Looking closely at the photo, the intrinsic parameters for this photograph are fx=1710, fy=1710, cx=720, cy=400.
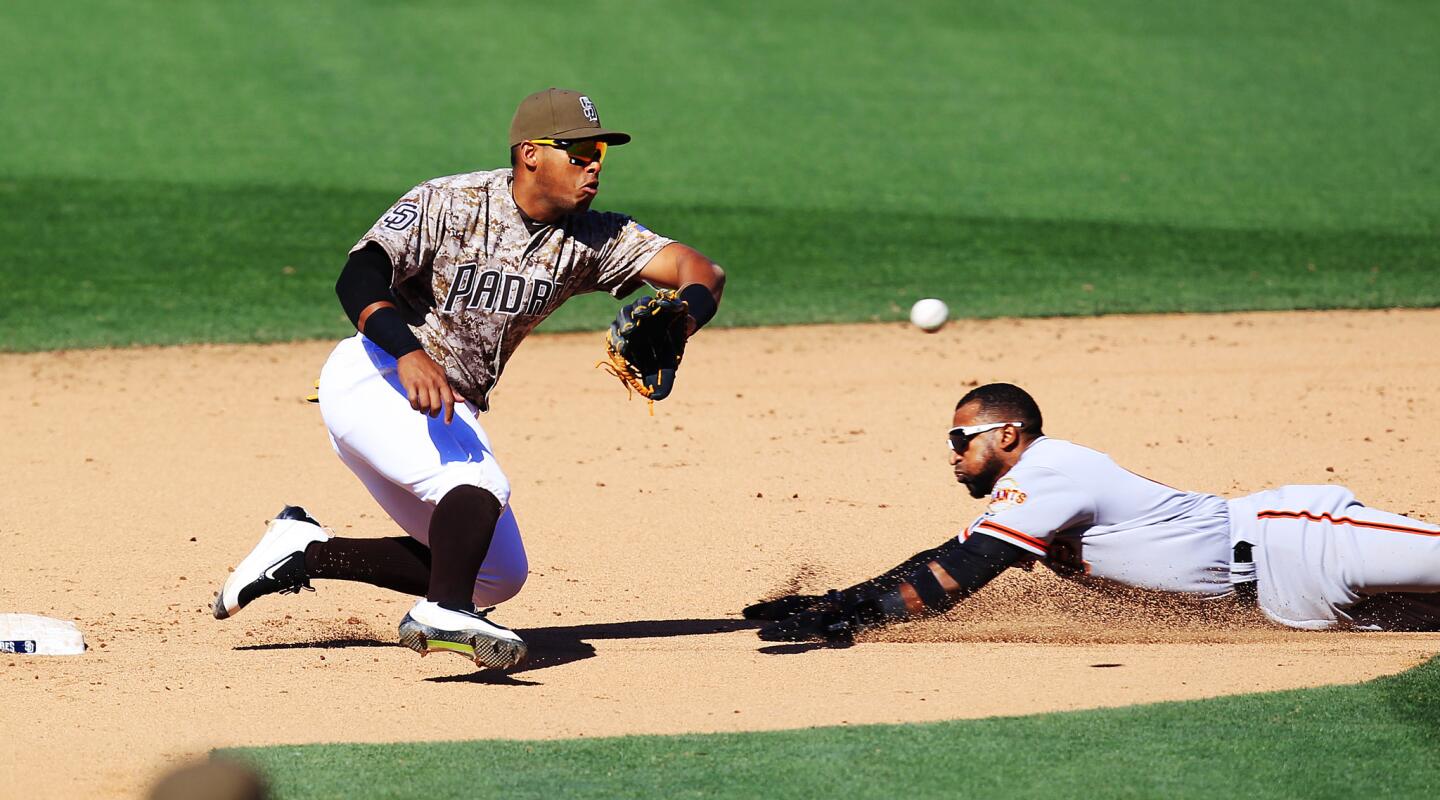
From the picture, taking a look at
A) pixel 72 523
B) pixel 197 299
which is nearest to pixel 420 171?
pixel 197 299

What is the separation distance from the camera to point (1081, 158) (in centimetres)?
1677

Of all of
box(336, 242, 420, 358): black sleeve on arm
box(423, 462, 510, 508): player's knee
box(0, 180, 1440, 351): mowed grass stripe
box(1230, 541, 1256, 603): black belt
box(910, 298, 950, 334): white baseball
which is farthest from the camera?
box(0, 180, 1440, 351): mowed grass stripe

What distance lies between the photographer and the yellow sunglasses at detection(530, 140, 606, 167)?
510 cm

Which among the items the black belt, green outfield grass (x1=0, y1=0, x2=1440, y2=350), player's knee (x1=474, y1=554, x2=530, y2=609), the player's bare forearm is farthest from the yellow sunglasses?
green outfield grass (x1=0, y1=0, x2=1440, y2=350)

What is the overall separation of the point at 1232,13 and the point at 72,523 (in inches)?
713

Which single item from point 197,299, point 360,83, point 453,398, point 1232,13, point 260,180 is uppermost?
point 1232,13

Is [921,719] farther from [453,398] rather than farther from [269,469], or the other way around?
[269,469]

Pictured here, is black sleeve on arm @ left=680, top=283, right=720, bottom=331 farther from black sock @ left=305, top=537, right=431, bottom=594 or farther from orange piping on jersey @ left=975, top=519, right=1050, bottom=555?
black sock @ left=305, top=537, right=431, bottom=594

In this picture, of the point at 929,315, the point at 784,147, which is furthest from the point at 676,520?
the point at 784,147

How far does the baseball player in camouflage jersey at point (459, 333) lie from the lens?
490 cm

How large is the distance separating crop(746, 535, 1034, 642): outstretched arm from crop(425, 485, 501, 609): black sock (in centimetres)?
112

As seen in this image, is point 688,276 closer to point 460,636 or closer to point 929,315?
point 460,636

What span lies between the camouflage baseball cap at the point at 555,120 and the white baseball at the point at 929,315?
18.9 feet

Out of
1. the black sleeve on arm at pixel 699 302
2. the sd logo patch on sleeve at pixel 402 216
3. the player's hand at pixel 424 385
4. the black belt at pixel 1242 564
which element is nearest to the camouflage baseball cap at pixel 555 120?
the sd logo patch on sleeve at pixel 402 216
